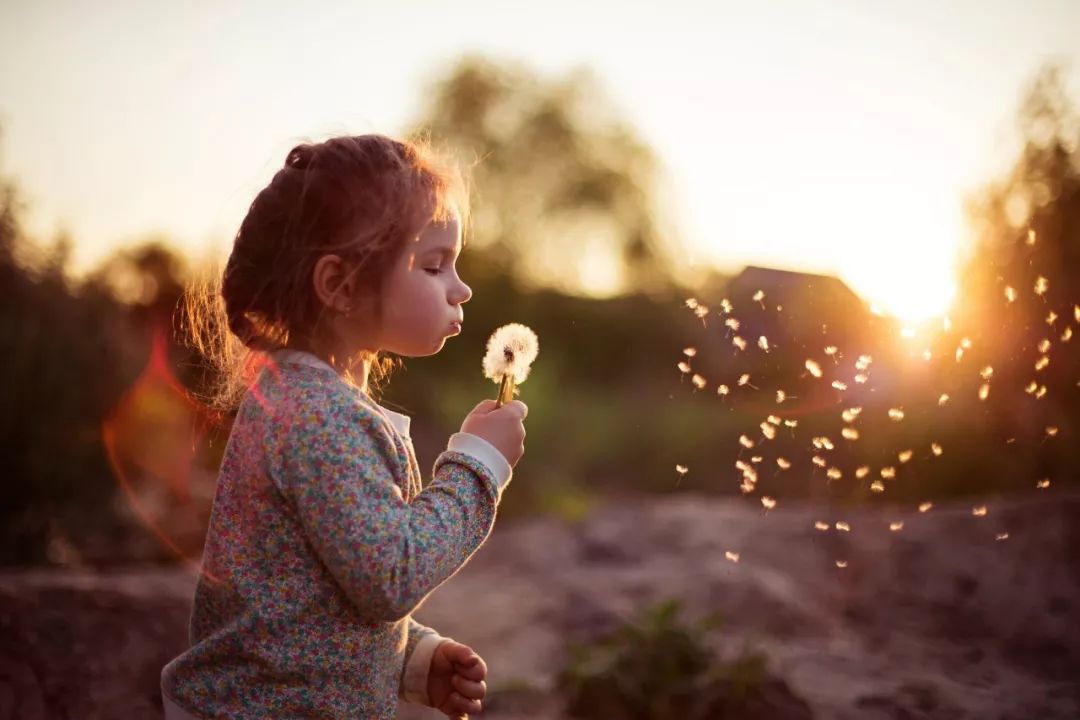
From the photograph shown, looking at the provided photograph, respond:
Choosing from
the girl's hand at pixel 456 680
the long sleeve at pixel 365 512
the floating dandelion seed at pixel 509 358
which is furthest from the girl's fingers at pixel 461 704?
the floating dandelion seed at pixel 509 358

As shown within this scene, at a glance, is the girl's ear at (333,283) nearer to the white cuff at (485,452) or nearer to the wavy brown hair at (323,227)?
the wavy brown hair at (323,227)

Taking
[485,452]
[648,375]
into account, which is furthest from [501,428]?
[648,375]

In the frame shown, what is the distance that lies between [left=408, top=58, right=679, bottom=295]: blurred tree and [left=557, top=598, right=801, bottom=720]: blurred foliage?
30.4ft

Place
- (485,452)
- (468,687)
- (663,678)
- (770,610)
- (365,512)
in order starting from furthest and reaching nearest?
(770,610)
(663,678)
(468,687)
(485,452)
(365,512)

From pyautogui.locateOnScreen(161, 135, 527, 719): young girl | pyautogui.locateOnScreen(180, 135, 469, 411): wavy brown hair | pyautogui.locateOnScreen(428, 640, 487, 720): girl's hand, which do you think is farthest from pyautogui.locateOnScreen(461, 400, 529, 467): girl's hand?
pyautogui.locateOnScreen(428, 640, 487, 720): girl's hand

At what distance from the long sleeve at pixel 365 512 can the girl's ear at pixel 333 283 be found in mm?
218

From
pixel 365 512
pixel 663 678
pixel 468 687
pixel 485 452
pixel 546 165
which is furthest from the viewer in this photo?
pixel 546 165

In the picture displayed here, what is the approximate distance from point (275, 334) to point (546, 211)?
40.9ft

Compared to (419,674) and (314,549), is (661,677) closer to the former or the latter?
(419,674)

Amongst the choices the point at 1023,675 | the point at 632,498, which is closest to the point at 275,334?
the point at 1023,675

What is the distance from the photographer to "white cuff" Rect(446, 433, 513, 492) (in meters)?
1.74

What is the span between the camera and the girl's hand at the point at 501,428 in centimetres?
178

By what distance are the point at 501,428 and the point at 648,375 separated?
7.82 m

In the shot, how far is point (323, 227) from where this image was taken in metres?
1.78
